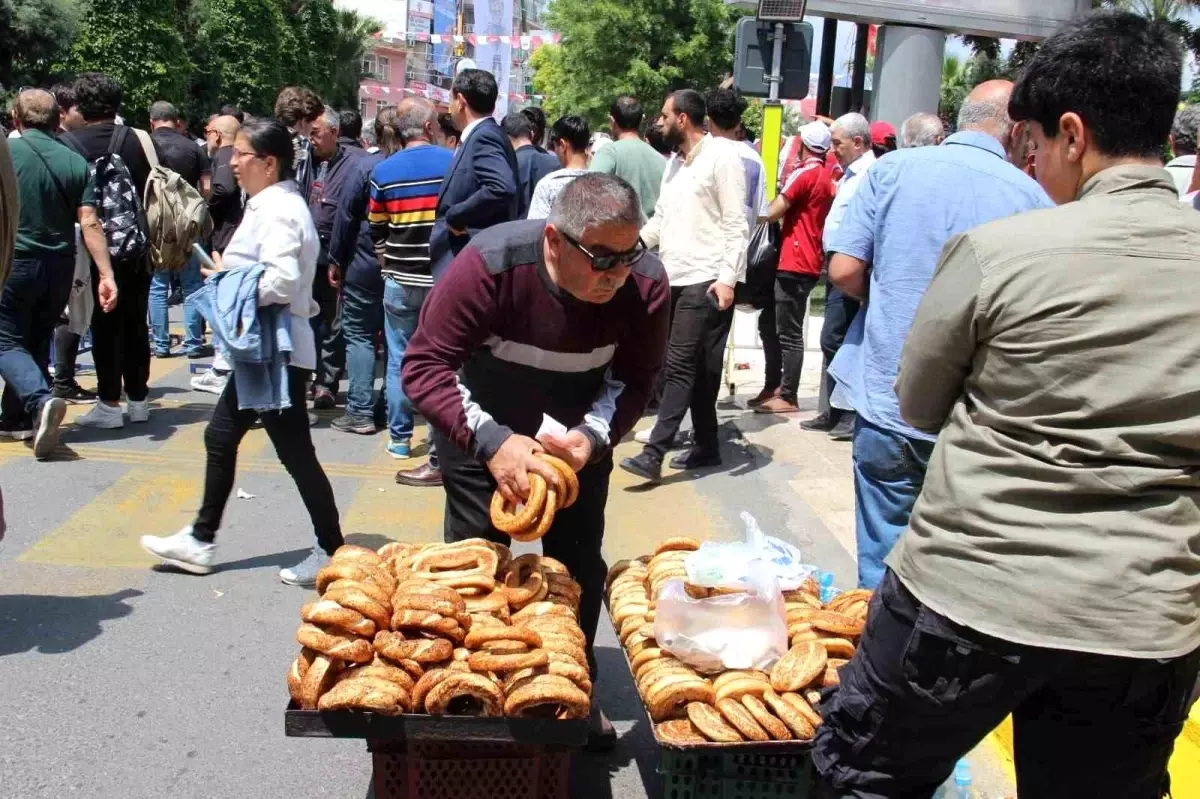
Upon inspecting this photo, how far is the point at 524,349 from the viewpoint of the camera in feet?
11.7

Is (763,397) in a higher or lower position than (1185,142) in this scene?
lower

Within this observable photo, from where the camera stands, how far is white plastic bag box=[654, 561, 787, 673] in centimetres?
329

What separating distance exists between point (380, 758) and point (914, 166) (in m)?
2.52

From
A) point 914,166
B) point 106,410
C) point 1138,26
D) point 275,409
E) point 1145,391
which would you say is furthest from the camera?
point 106,410

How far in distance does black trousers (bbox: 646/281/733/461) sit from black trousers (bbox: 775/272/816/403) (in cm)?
156

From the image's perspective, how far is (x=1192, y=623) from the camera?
224 centimetres

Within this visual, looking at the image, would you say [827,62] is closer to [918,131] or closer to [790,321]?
[790,321]

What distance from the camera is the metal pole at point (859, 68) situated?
56.3ft

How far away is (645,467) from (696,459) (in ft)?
1.66

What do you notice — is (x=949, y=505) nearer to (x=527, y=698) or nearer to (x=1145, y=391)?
(x=1145, y=391)

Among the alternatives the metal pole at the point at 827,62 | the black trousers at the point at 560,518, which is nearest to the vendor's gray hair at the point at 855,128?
the black trousers at the point at 560,518

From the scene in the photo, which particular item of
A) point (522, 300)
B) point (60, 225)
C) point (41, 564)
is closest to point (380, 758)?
point (522, 300)

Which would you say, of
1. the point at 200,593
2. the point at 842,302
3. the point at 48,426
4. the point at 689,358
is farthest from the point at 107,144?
the point at 842,302

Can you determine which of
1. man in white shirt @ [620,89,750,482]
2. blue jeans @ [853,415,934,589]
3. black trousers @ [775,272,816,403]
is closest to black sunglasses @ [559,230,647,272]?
blue jeans @ [853,415,934,589]
